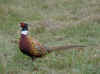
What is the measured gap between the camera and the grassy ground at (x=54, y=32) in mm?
4746

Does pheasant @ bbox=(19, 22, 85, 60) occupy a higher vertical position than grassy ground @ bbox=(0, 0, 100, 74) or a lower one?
higher

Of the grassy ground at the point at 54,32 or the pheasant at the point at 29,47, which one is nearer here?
the pheasant at the point at 29,47

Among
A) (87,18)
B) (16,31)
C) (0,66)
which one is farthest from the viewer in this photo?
(87,18)

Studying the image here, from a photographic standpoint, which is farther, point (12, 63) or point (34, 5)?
point (34, 5)

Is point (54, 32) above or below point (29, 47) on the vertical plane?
below

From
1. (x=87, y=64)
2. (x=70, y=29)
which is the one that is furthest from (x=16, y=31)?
(x=87, y=64)

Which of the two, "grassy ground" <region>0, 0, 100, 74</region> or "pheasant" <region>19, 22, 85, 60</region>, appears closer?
"pheasant" <region>19, 22, 85, 60</region>

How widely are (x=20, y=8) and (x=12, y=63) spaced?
144 inches

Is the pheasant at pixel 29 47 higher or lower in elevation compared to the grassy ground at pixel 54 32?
higher

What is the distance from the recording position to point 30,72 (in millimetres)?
4590

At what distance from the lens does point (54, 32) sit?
21.9ft

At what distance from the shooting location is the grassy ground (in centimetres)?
475

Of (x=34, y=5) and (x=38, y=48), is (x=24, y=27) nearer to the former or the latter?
(x=38, y=48)

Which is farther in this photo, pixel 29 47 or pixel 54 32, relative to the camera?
pixel 54 32
